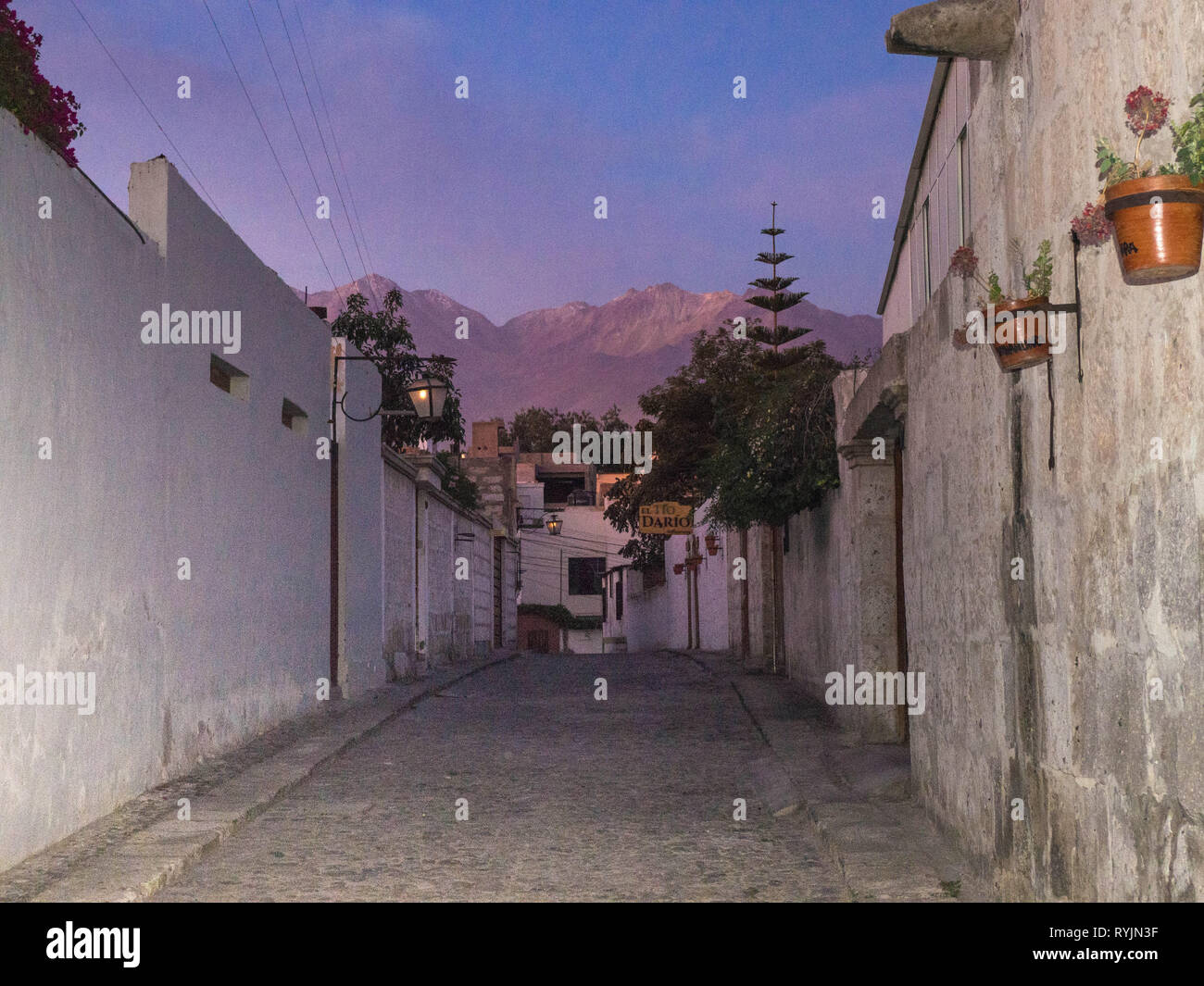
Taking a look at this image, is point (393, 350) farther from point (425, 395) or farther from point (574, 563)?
point (574, 563)

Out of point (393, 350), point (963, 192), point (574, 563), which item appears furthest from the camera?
point (574, 563)

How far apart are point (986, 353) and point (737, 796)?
383 cm

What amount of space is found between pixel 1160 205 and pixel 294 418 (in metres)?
10.8

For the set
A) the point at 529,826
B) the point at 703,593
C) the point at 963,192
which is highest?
the point at 963,192

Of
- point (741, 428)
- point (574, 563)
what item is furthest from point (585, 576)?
point (741, 428)

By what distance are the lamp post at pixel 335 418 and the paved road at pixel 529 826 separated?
8.14ft

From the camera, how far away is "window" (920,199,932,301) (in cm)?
894

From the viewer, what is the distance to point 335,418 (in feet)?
46.1

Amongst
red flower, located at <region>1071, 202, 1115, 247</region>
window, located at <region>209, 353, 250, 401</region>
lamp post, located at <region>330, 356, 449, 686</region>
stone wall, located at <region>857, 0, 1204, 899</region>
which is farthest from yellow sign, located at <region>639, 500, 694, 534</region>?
red flower, located at <region>1071, 202, 1115, 247</region>

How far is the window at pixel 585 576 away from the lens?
5331cm

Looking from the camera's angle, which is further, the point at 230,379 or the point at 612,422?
the point at 612,422

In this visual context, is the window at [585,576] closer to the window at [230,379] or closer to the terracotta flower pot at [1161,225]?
the window at [230,379]
